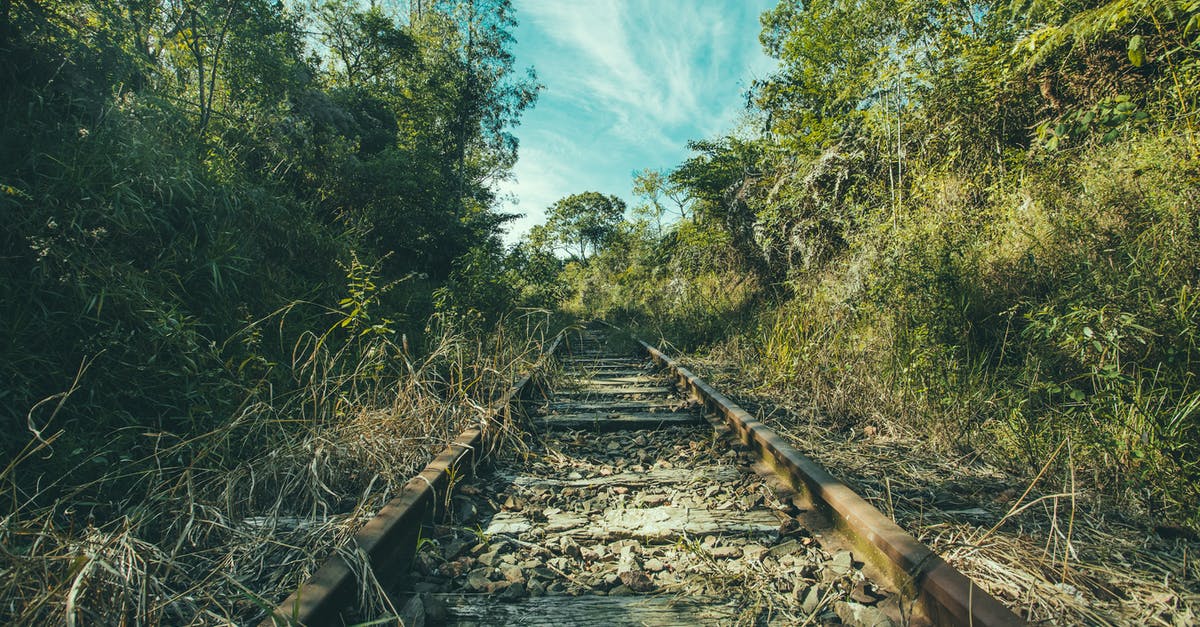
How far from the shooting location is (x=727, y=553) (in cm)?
204

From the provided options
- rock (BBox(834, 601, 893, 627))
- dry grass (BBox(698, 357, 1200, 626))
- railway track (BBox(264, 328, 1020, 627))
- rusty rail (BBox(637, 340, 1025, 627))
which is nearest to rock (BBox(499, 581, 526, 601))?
railway track (BBox(264, 328, 1020, 627))

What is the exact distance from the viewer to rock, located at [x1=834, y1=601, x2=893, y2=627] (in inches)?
60.4

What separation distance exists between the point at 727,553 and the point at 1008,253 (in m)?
3.36

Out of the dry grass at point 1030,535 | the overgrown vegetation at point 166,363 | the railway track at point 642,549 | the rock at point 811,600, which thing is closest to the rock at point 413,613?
the railway track at point 642,549

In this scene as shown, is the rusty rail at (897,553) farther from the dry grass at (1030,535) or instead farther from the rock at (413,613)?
the rock at (413,613)

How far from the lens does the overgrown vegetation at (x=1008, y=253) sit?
2461 mm

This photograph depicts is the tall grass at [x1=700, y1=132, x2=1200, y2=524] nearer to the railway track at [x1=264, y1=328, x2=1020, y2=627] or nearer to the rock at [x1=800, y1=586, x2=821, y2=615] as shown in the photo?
the railway track at [x1=264, y1=328, x2=1020, y2=627]

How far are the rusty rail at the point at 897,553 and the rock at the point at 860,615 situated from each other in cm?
11

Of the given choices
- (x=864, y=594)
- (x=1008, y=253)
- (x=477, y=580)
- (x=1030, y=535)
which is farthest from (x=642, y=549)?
(x=1008, y=253)

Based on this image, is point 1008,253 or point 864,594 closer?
point 864,594

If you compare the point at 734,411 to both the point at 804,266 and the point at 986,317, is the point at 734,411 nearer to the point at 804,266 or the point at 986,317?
the point at 986,317

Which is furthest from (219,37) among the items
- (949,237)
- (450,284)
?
(949,237)

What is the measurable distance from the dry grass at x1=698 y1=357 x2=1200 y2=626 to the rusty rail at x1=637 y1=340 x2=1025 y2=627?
0.19 metres

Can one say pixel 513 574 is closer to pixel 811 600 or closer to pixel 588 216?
pixel 811 600
